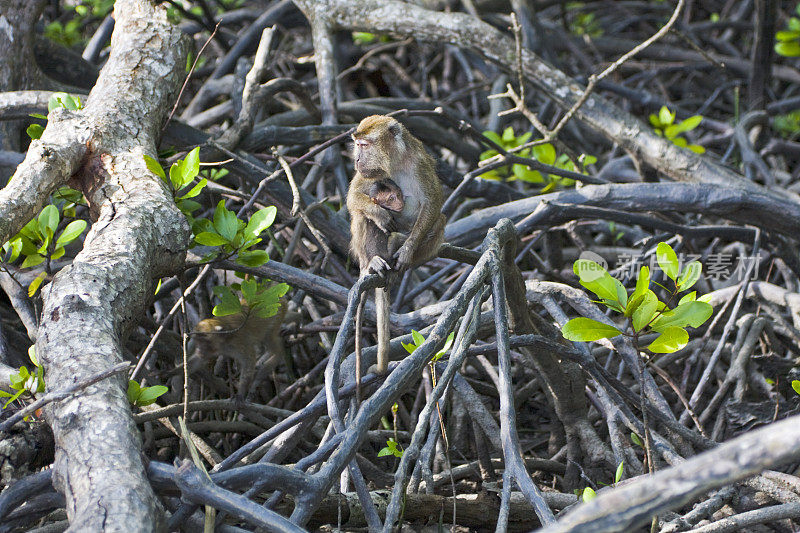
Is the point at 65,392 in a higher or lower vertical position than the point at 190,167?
lower

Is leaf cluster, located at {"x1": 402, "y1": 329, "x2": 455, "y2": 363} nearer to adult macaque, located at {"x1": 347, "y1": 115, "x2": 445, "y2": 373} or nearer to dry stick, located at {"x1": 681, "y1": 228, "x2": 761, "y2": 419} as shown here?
adult macaque, located at {"x1": 347, "y1": 115, "x2": 445, "y2": 373}

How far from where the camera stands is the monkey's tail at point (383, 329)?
2.72 m

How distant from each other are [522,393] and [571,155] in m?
1.58

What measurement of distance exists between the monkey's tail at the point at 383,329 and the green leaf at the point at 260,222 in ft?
1.55

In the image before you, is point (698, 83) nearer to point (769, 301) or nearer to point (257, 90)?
point (769, 301)

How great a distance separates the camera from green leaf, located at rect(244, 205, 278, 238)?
2732mm

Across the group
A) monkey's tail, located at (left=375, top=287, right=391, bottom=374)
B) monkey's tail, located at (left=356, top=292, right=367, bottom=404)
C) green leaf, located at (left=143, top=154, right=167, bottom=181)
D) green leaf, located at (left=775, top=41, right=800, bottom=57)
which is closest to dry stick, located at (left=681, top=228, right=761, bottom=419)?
monkey's tail, located at (left=375, top=287, right=391, bottom=374)

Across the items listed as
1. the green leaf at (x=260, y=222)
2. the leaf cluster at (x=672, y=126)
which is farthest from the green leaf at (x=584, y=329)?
the leaf cluster at (x=672, y=126)

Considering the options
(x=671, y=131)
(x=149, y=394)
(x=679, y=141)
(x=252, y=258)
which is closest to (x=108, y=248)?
(x=149, y=394)

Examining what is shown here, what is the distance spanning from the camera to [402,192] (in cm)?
335

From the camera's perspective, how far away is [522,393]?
155 inches

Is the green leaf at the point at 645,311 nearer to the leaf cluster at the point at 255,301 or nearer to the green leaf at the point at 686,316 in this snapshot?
the green leaf at the point at 686,316

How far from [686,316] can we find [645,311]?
0.47 ft

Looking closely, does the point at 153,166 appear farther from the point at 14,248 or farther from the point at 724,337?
the point at 724,337
